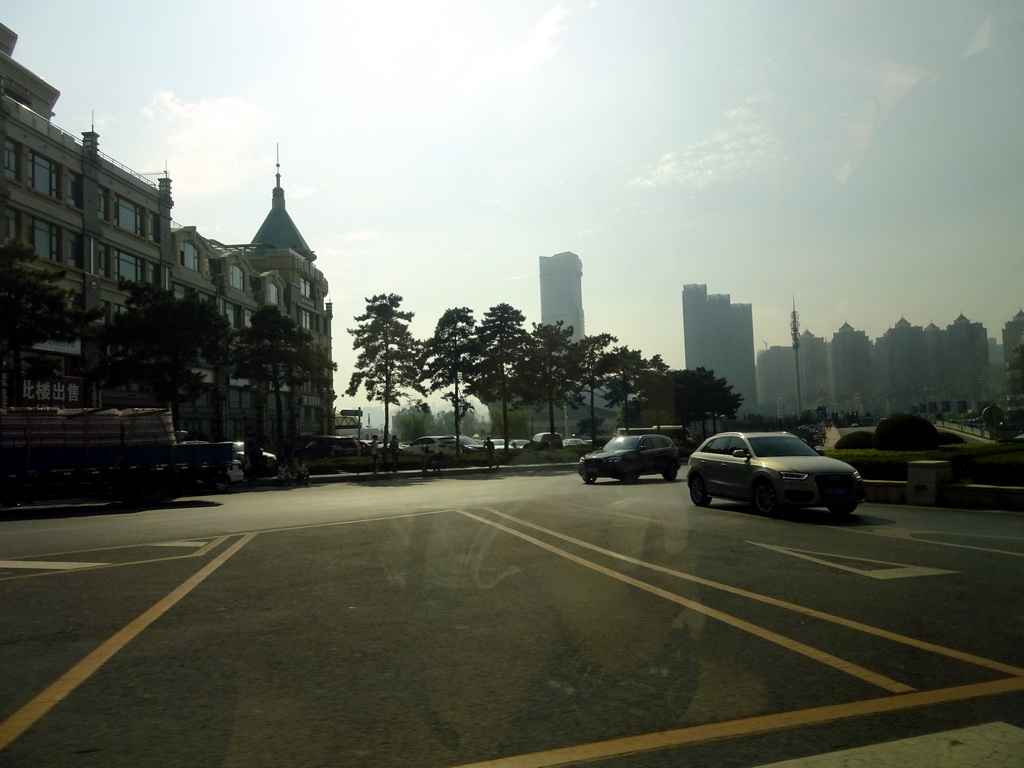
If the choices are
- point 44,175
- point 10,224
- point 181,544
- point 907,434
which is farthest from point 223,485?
point 907,434

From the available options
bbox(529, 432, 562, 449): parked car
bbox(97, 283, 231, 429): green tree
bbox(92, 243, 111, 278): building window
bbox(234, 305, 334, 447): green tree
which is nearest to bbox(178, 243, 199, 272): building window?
bbox(92, 243, 111, 278): building window

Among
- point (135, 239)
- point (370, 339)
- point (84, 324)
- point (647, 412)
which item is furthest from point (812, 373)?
point (84, 324)

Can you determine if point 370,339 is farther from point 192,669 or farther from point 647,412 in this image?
point 192,669

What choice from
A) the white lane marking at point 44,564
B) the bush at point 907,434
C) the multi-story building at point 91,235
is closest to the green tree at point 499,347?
the multi-story building at point 91,235

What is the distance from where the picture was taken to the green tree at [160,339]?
3381 cm

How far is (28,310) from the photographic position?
25641 mm

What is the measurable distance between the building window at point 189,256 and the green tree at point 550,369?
2221cm

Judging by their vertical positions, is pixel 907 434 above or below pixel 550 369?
below

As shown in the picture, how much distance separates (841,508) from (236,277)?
53596mm

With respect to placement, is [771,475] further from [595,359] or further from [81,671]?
[595,359]

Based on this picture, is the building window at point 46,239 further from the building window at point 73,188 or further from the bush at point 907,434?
the bush at point 907,434

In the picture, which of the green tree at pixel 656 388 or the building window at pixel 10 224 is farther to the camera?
the green tree at pixel 656 388

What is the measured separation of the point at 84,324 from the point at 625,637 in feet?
88.6

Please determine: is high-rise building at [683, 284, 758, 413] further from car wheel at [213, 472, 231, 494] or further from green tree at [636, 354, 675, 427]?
car wheel at [213, 472, 231, 494]
